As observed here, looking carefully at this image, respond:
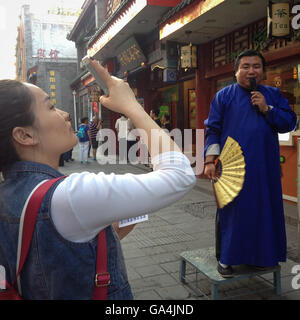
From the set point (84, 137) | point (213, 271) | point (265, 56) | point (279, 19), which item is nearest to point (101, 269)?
point (213, 271)

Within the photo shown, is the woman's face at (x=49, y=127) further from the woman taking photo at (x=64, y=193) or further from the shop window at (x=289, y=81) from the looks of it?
the shop window at (x=289, y=81)

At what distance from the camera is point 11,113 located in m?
0.98

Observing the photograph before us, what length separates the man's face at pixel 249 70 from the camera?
274 centimetres

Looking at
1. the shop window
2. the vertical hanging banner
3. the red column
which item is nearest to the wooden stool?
the vertical hanging banner

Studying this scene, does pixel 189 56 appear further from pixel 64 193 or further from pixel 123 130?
pixel 64 193

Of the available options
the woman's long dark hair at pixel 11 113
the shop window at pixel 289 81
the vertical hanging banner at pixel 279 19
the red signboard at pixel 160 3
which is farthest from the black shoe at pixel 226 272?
the red signboard at pixel 160 3

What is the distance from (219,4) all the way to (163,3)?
2.70m

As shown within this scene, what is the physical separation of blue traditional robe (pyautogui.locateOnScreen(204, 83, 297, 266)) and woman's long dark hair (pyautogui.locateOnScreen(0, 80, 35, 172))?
6.45ft

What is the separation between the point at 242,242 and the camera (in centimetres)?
264

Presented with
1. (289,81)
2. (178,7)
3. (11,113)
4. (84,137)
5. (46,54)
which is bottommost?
(84,137)

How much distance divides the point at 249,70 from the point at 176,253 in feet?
7.36

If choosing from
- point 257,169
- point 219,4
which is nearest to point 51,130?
point 257,169
